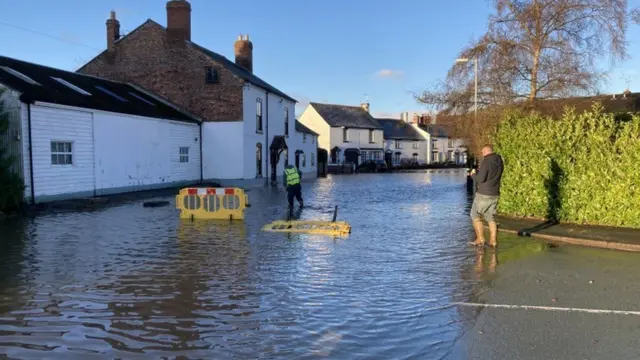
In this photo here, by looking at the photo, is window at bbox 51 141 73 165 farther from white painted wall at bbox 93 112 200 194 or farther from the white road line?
the white road line

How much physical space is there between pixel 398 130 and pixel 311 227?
69011mm

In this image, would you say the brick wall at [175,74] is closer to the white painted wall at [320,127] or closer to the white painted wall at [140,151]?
the white painted wall at [140,151]

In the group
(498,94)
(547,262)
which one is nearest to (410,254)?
(547,262)

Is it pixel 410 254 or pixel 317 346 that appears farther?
pixel 410 254

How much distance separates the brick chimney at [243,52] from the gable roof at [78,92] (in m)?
11.2

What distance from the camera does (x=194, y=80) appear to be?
30.4 m

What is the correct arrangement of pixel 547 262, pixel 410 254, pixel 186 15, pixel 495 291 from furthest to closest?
pixel 186 15
pixel 410 254
pixel 547 262
pixel 495 291

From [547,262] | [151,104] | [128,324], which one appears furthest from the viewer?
[151,104]

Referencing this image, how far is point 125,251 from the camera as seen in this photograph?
31.3ft

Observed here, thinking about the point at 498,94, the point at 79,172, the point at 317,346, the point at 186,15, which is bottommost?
the point at 317,346

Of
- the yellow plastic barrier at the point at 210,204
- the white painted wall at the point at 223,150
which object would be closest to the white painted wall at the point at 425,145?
the white painted wall at the point at 223,150

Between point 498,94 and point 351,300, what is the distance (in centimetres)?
1426

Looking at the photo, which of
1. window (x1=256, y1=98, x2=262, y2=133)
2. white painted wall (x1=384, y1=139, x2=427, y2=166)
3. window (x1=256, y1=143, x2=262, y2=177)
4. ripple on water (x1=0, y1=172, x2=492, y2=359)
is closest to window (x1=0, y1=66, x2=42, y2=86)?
ripple on water (x1=0, y1=172, x2=492, y2=359)

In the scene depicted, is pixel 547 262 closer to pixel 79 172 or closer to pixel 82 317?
pixel 82 317
